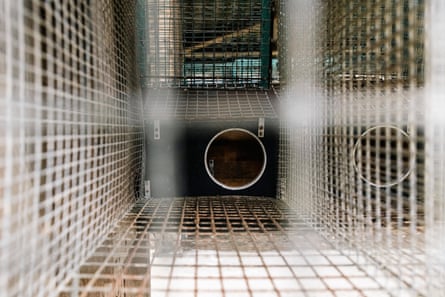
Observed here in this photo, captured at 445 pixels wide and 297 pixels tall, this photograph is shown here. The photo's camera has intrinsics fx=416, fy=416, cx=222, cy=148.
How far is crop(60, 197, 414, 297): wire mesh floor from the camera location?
843 mm

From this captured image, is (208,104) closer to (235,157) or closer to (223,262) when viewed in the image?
(235,157)

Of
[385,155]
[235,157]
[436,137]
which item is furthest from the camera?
[235,157]

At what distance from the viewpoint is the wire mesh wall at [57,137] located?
62 centimetres

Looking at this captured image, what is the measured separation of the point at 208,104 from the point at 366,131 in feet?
3.14

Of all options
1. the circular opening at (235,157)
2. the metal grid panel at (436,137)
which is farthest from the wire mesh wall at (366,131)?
the circular opening at (235,157)

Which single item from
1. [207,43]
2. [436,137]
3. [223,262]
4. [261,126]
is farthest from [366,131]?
[207,43]

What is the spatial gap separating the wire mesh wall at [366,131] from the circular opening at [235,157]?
32.2 inches

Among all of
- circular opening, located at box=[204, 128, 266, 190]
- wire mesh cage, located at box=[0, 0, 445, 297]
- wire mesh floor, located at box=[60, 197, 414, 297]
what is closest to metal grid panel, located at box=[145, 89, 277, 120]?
wire mesh cage, located at box=[0, 0, 445, 297]

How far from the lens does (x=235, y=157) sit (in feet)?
8.34

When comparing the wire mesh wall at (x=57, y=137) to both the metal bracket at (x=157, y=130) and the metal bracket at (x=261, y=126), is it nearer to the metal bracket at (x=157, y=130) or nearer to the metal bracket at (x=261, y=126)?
the metal bracket at (x=157, y=130)

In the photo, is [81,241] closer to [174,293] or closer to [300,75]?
[174,293]

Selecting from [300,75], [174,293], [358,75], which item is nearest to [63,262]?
[174,293]

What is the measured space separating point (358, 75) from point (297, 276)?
561 mm

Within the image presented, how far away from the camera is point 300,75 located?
1.50m
